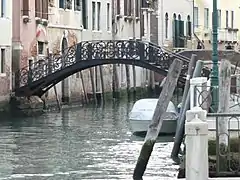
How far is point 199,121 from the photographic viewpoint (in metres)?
8.88

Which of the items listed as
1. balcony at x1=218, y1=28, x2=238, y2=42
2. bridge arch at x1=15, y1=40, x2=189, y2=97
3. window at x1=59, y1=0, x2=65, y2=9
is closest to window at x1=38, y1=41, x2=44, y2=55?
bridge arch at x1=15, y1=40, x2=189, y2=97

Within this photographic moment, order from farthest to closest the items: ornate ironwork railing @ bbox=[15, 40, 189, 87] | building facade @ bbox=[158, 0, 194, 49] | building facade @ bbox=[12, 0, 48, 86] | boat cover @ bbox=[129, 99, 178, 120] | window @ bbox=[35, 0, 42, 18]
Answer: building facade @ bbox=[158, 0, 194, 49]
window @ bbox=[35, 0, 42, 18]
building facade @ bbox=[12, 0, 48, 86]
ornate ironwork railing @ bbox=[15, 40, 189, 87]
boat cover @ bbox=[129, 99, 178, 120]

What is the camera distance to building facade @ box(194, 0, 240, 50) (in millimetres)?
61750

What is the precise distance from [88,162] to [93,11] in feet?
85.0

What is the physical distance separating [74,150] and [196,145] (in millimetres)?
11542

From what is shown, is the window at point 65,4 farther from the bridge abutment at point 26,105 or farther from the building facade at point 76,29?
the bridge abutment at point 26,105

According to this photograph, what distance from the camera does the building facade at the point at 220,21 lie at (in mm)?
61750

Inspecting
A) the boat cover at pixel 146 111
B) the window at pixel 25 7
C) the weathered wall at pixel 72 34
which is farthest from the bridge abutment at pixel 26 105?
the boat cover at pixel 146 111

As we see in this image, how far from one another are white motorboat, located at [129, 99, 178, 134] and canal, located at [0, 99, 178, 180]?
361mm

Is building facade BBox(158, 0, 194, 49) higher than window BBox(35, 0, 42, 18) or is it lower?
lower

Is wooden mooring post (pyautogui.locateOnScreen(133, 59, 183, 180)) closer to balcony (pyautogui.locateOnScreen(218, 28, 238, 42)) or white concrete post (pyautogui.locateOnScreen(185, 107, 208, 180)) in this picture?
white concrete post (pyautogui.locateOnScreen(185, 107, 208, 180))

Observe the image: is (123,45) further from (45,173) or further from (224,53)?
(45,173)

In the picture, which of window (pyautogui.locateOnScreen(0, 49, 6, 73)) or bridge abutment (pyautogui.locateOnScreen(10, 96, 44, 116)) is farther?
window (pyautogui.locateOnScreen(0, 49, 6, 73))

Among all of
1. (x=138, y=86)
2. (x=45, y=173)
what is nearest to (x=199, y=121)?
(x=45, y=173)
